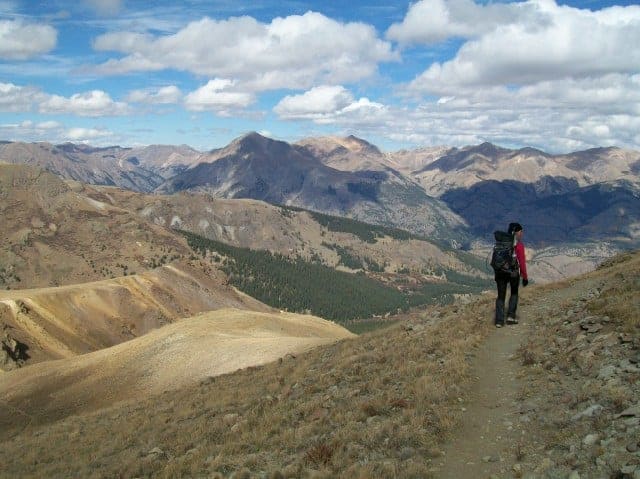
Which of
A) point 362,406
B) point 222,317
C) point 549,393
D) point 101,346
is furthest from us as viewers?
point 101,346

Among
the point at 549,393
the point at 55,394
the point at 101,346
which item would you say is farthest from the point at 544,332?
the point at 101,346

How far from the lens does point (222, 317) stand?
6116 centimetres

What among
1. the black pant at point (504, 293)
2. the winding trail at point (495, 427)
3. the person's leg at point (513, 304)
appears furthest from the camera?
the person's leg at point (513, 304)

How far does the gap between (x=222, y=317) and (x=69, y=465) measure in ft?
135

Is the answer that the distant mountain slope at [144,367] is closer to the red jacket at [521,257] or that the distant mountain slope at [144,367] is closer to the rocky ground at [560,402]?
the red jacket at [521,257]

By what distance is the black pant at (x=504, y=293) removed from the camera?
2266cm

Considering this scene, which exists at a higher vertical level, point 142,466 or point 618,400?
point 618,400

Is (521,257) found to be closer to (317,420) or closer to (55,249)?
(317,420)

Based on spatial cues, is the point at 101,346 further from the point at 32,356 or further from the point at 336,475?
the point at 336,475

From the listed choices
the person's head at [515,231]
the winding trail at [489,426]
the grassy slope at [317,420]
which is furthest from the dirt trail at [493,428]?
the person's head at [515,231]

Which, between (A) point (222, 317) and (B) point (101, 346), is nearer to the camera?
(A) point (222, 317)

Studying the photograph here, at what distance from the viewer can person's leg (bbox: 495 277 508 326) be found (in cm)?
2272

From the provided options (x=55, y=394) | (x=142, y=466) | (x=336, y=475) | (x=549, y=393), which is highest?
(x=549, y=393)

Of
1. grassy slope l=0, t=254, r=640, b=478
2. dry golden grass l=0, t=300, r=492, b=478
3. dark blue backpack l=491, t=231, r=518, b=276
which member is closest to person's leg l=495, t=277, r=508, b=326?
dark blue backpack l=491, t=231, r=518, b=276
